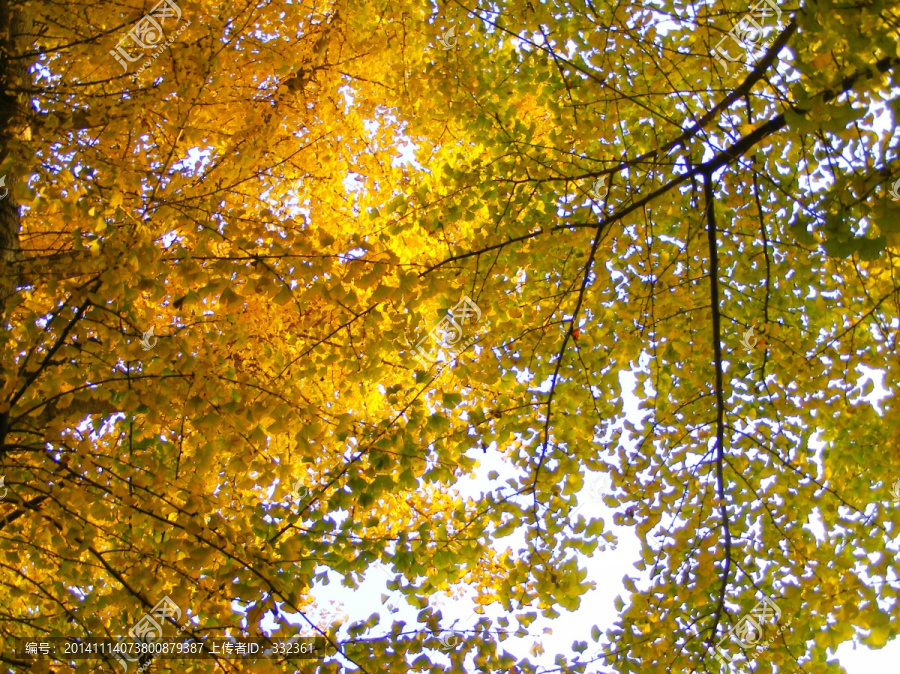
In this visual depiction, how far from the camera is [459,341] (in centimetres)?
323

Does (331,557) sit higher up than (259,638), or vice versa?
(331,557)

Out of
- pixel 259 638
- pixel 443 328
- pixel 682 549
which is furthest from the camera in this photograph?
pixel 443 328

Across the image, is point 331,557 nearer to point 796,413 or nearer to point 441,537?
point 441,537

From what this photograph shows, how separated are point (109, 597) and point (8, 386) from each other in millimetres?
874

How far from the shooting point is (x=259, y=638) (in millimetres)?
2234

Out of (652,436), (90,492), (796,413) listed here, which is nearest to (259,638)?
(90,492)

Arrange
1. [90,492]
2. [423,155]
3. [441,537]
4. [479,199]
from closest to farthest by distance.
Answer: [90,492], [441,537], [479,199], [423,155]

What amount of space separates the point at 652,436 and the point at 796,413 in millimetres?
708

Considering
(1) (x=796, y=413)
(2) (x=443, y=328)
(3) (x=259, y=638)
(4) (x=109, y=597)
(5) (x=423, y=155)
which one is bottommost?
(3) (x=259, y=638)

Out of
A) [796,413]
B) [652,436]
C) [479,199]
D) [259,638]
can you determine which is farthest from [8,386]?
[796,413]

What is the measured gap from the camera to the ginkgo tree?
2328 mm

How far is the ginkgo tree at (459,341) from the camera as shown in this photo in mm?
2328

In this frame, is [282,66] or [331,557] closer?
[331,557]

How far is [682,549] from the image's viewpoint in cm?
266
